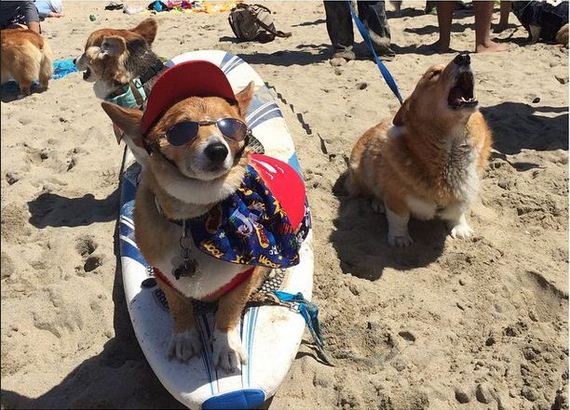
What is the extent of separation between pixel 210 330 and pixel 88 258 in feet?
4.12

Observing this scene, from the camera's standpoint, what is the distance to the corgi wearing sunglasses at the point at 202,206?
1925mm

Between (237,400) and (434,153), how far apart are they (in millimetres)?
1876

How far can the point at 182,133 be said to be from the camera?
1895 mm

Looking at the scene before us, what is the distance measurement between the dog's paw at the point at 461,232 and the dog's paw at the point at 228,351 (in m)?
1.85

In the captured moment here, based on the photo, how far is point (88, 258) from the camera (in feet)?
10.8

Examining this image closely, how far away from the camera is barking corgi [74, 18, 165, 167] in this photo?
3.59 metres

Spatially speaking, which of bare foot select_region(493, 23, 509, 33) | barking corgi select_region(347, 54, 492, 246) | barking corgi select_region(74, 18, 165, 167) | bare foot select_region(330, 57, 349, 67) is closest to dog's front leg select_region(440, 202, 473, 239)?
barking corgi select_region(347, 54, 492, 246)

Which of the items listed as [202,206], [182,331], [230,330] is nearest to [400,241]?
[230,330]

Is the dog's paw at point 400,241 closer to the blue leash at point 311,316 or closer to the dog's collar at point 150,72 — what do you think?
the blue leash at point 311,316

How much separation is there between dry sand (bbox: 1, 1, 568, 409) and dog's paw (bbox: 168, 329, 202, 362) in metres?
0.18

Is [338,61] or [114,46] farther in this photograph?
[338,61]

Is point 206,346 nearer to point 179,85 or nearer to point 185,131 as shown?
point 185,131

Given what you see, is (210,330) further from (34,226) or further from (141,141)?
(34,226)

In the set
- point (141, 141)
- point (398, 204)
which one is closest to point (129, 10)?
point (398, 204)
